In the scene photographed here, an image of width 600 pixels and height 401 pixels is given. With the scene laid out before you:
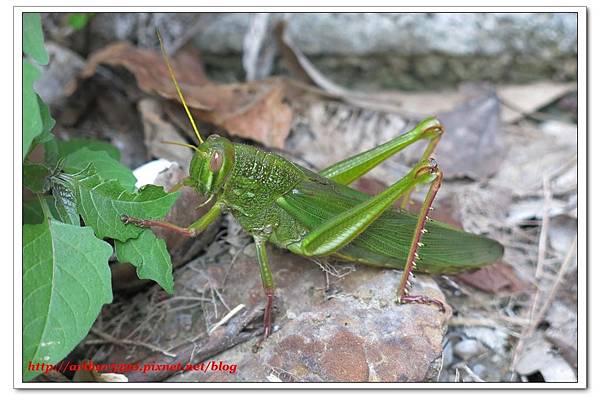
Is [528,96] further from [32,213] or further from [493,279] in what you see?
[32,213]

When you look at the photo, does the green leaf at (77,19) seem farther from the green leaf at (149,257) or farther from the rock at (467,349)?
the rock at (467,349)

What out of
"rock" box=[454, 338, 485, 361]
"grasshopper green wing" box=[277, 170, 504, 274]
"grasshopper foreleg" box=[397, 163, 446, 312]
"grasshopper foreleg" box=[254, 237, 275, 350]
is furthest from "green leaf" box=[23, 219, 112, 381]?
"rock" box=[454, 338, 485, 361]

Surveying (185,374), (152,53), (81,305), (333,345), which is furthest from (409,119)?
(81,305)

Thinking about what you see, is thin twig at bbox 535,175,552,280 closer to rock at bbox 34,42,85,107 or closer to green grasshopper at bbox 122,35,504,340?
green grasshopper at bbox 122,35,504,340

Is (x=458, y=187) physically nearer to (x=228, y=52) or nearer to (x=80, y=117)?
(x=228, y=52)

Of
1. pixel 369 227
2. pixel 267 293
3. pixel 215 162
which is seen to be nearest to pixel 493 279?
pixel 369 227

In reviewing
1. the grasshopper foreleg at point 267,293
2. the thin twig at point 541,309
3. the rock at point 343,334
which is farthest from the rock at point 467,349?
the grasshopper foreleg at point 267,293
